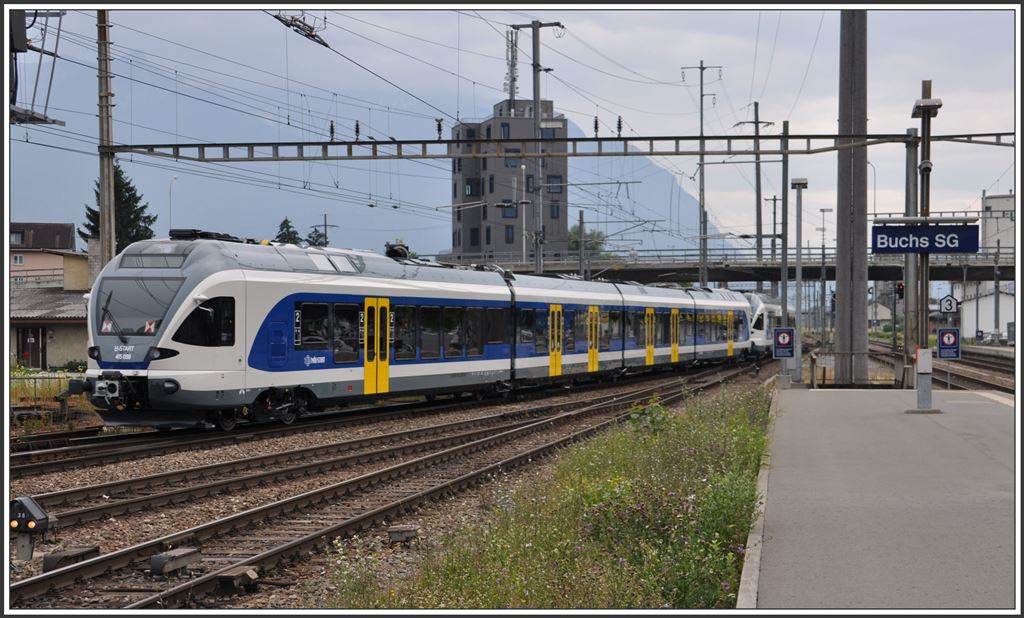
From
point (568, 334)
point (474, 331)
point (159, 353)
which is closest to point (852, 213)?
point (568, 334)

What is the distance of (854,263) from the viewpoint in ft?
98.7

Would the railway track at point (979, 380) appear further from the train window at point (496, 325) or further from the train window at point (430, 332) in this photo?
the train window at point (430, 332)

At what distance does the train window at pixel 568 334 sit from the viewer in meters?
30.4

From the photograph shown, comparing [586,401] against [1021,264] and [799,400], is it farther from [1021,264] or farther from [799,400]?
[1021,264]

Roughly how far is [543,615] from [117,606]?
3624mm

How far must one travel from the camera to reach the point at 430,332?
23188 millimetres

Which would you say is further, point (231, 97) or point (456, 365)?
point (231, 97)

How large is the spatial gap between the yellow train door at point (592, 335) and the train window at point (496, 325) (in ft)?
18.9

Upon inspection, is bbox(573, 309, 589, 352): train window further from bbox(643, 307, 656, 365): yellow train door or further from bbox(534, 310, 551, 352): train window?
bbox(643, 307, 656, 365): yellow train door

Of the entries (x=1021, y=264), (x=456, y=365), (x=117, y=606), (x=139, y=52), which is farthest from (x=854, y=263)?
(x=117, y=606)

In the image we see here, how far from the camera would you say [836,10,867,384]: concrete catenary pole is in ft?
94.4

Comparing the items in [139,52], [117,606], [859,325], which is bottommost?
[117,606]

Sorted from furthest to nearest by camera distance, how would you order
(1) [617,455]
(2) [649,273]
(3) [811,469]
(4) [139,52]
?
1. (2) [649,273]
2. (4) [139,52]
3. (1) [617,455]
4. (3) [811,469]

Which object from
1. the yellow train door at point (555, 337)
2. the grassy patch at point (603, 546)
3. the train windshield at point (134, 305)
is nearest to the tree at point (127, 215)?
the yellow train door at point (555, 337)
